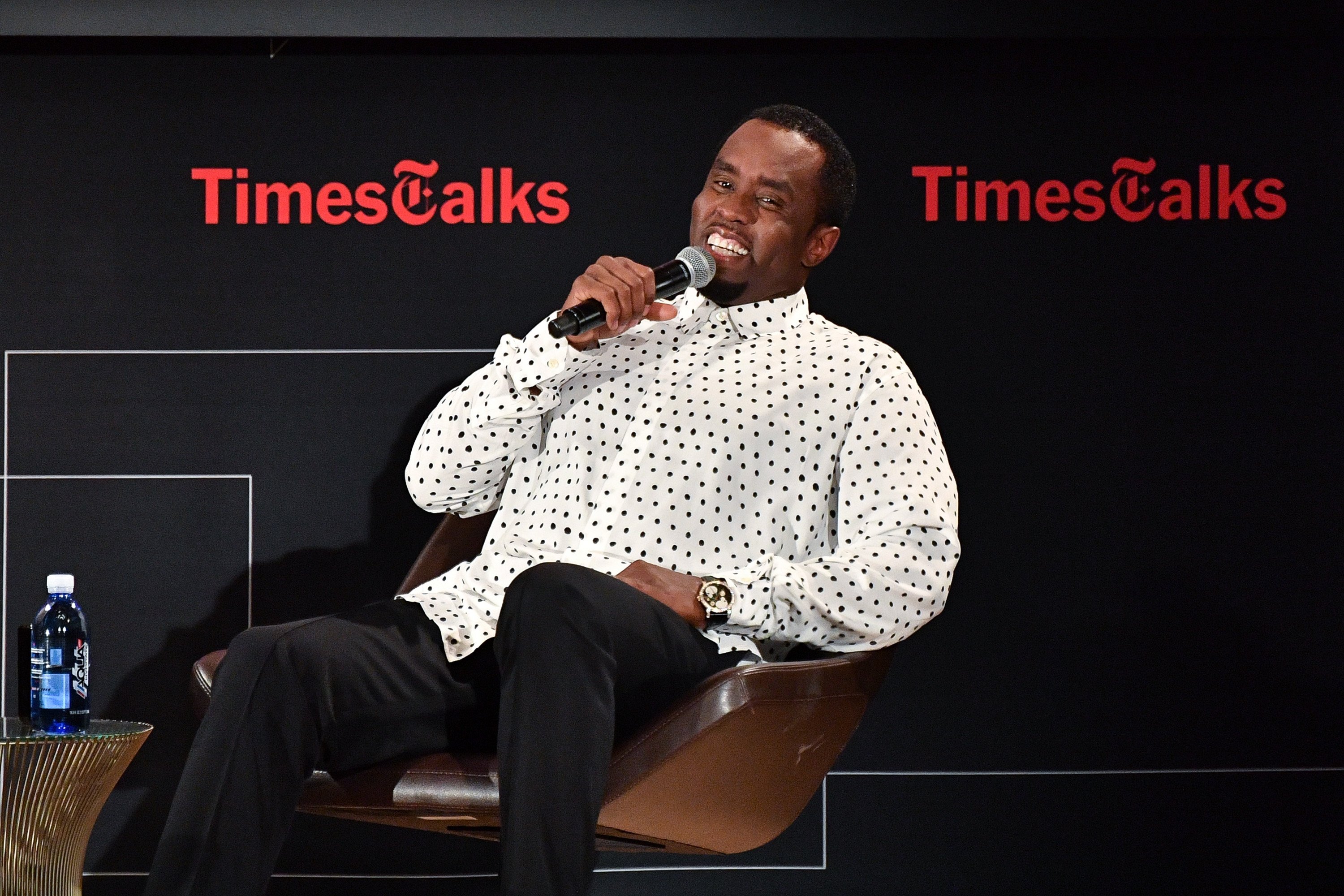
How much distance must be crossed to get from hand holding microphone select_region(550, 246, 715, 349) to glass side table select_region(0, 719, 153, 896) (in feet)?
3.51

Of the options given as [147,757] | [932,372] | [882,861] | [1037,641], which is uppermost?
[932,372]

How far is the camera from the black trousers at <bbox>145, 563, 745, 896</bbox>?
1.65 meters

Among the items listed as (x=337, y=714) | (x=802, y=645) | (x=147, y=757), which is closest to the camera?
(x=337, y=714)

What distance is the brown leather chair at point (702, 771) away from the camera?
1.84 metres

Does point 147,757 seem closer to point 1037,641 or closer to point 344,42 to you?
point 344,42

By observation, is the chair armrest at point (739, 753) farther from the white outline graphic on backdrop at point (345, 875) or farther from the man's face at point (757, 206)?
the white outline graphic on backdrop at point (345, 875)

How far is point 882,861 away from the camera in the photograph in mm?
3150

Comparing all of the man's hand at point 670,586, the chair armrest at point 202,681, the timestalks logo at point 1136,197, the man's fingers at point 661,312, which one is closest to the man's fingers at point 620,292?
the man's fingers at point 661,312

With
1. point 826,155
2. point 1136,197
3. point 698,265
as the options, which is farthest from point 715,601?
point 1136,197

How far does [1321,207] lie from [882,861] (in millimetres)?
1778

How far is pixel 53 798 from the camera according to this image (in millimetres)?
2385

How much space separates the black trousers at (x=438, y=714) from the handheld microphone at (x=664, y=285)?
36cm

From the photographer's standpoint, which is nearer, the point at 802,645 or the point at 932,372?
the point at 802,645

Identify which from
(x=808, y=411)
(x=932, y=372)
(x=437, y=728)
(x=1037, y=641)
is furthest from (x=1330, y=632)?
(x=437, y=728)
